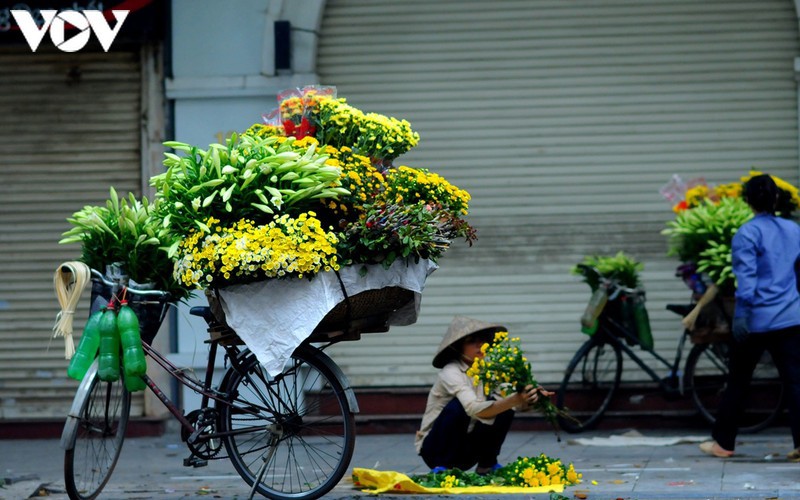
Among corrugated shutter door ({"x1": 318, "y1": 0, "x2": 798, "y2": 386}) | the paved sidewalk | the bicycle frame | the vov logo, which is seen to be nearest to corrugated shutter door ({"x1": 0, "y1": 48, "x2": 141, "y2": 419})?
the vov logo

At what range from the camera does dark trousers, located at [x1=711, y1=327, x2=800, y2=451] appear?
311 inches

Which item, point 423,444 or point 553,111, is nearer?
point 423,444

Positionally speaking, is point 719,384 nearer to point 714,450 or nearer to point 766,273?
point 714,450

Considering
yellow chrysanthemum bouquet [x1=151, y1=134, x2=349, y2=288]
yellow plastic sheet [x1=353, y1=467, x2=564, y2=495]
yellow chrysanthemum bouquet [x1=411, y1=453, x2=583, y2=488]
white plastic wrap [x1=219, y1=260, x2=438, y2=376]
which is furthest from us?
yellow chrysanthemum bouquet [x1=411, y1=453, x2=583, y2=488]

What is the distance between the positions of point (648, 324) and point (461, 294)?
152 cm

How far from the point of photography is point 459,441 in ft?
23.1

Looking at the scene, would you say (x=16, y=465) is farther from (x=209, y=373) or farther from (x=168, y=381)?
(x=209, y=373)

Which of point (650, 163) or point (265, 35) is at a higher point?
point (265, 35)

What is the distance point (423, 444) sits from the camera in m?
7.14

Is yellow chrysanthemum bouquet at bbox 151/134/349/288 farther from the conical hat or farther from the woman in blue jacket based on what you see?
the woman in blue jacket

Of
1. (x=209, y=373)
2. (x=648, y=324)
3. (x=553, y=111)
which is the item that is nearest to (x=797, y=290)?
(x=648, y=324)

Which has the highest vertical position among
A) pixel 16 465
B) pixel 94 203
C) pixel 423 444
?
pixel 94 203

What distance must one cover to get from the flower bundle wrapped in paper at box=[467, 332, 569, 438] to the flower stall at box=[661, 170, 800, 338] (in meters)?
3.08

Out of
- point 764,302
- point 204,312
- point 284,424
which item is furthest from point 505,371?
point 764,302
